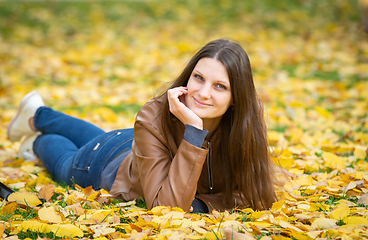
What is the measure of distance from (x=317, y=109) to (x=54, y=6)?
8746 mm

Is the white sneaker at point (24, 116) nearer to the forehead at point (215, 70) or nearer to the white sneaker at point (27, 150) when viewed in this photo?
the white sneaker at point (27, 150)

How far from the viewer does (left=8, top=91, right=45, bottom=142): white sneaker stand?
3375 millimetres

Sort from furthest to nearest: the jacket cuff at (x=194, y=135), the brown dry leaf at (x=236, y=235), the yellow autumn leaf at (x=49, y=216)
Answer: the jacket cuff at (x=194, y=135) < the yellow autumn leaf at (x=49, y=216) < the brown dry leaf at (x=236, y=235)

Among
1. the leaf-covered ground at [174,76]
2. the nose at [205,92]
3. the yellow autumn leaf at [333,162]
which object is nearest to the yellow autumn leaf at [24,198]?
the leaf-covered ground at [174,76]

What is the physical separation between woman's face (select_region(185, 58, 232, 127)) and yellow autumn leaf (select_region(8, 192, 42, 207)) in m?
1.09

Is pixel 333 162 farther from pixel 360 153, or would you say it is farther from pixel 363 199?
pixel 363 199

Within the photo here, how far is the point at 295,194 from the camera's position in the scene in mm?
2406

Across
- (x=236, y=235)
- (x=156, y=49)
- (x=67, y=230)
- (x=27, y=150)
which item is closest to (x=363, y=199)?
(x=236, y=235)

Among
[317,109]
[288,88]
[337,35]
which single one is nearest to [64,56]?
[288,88]

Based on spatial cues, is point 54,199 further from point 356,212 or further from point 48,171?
point 356,212

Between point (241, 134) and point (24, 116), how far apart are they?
223 centimetres

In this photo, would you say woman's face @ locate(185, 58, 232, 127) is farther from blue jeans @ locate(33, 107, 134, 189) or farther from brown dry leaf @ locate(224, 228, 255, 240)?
blue jeans @ locate(33, 107, 134, 189)

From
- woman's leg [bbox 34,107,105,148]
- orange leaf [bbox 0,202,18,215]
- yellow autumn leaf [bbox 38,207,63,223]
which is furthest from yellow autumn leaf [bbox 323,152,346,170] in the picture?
orange leaf [bbox 0,202,18,215]

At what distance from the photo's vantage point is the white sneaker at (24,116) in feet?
11.1
